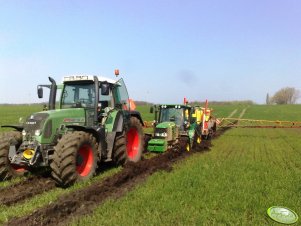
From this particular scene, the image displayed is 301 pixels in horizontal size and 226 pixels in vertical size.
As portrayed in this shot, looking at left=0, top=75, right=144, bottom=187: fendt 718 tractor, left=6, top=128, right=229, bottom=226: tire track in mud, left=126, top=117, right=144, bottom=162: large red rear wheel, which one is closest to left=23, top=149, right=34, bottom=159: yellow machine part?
left=0, top=75, right=144, bottom=187: fendt 718 tractor

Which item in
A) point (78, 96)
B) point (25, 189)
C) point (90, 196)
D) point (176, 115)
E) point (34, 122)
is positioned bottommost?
point (25, 189)

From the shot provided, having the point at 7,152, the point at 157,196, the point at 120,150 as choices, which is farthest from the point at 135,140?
the point at 157,196

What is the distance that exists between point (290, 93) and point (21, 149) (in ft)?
523

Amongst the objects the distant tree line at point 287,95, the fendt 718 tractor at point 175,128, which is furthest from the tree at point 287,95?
the fendt 718 tractor at point 175,128

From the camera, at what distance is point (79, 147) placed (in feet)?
24.6

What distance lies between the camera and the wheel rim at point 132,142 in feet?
34.0

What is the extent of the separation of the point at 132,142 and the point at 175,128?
3005mm

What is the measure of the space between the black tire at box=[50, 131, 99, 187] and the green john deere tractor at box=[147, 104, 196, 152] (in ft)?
15.0

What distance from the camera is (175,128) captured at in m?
13.2

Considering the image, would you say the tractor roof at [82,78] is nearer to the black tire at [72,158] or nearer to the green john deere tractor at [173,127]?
the black tire at [72,158]

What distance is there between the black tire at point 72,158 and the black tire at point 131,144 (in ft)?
4.52

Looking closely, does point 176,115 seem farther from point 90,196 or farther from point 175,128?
point 90,196

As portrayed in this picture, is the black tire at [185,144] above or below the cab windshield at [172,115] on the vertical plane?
below

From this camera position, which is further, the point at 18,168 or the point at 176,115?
the point at 176,115
